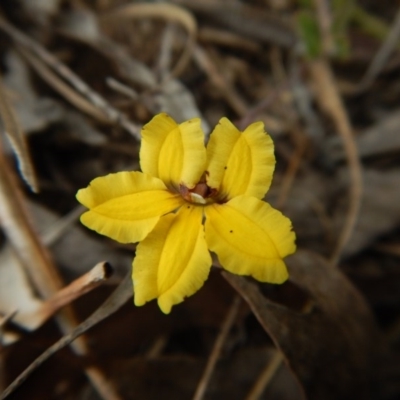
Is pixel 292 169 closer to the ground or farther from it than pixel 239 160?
closer to the ground

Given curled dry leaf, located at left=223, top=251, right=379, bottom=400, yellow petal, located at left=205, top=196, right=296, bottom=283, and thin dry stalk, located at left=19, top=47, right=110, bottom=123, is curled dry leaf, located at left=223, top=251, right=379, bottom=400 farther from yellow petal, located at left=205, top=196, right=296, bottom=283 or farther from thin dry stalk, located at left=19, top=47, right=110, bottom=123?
thin dry stalk, located at left=19, top=47, right=110, bottom=123

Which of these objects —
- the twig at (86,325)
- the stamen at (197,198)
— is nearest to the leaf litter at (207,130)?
the twig at (86,325)

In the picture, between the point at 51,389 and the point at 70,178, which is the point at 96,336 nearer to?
the point at 51,389

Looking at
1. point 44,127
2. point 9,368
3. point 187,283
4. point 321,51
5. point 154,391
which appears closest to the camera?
point 187,283

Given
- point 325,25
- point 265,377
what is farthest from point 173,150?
point 325,25

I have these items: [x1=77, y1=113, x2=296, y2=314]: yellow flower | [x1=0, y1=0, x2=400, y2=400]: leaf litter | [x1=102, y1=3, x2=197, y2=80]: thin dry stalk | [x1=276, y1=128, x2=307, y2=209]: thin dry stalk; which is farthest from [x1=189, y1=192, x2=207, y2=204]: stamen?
[x1=102, y1=3, x2=197, y2=80]: thin dry stalk

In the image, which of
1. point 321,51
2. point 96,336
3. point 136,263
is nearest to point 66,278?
point 96,336

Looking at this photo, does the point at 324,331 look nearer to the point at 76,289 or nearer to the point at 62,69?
the point at 76,289
